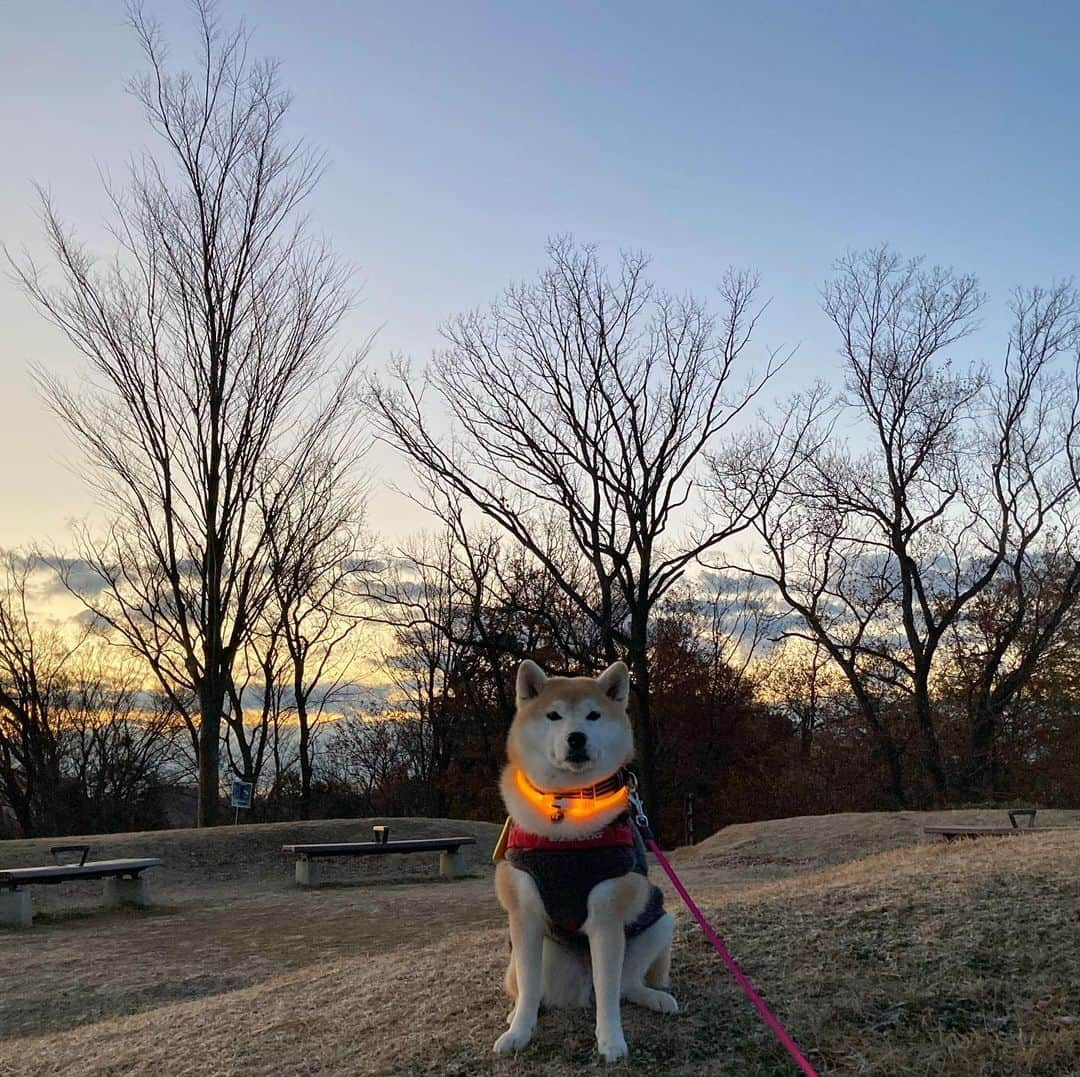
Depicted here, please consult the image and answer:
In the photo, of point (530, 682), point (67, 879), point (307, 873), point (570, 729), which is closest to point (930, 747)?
point (307, 873)

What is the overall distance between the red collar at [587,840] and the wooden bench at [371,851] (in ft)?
32.9

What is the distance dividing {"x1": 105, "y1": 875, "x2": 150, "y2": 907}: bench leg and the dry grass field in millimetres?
2288

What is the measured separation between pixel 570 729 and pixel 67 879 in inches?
362

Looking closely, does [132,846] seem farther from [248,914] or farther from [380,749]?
[380,749]

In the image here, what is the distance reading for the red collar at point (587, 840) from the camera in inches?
150

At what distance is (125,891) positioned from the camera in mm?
11664

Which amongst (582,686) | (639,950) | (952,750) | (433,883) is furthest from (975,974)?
(952,750)

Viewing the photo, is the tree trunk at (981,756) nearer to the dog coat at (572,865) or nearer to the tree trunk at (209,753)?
the tree trunk at (209,753)

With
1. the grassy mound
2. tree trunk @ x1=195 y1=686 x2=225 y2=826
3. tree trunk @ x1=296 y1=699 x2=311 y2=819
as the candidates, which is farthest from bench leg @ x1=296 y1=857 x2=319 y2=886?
tree trunk @ x1=296 y1=699 x2=311 y2=819

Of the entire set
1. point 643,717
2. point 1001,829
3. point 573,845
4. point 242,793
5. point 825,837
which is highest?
point 643,717

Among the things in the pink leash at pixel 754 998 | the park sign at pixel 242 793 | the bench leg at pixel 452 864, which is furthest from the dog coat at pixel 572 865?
the park sign at pixel 242 793

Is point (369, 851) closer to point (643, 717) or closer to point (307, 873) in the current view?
point (307, 873)

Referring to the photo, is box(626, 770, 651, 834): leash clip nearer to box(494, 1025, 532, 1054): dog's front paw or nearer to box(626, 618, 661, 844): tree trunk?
box(494, 1025, 532, 1054): dog's front paw

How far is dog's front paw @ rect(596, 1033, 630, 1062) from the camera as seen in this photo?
3676 millimetres
